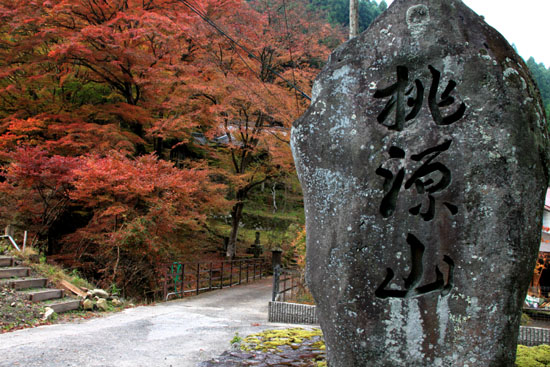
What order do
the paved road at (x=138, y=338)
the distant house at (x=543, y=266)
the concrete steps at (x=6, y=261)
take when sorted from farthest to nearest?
the distant house at (x=543, y=266)
the concrete steps at (x=6, y=261)
the paved road at (x=138, y=338)

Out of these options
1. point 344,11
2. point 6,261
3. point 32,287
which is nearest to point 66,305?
point 32,287

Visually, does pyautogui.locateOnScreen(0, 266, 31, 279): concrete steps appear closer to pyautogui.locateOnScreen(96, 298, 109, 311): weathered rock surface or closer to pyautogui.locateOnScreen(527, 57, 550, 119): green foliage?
pyautogui.locateOnScreen(96, 298, 109, 311): weathered rock surface

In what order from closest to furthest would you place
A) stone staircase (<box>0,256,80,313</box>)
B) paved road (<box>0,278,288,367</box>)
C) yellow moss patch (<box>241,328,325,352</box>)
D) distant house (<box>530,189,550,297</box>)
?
paved road (<box>0,278,288,367</box>)
yellow moss patch (<box>241,328,325,352</box>)
stone staircase (<box>0,256,80,313</box>)
distant house (<box>530,189,550,297</box>)

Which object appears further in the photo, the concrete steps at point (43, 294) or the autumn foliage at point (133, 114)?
the autumn foliage at point (133, 114)

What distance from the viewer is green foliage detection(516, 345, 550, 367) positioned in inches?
175

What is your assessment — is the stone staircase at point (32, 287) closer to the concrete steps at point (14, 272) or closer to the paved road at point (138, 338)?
the concrete steps at point (14, 272)

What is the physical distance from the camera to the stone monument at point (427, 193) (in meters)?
3.04

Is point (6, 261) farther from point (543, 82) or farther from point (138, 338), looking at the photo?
point (543, 82)

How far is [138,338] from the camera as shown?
21.8ft

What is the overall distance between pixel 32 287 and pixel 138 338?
3.51m

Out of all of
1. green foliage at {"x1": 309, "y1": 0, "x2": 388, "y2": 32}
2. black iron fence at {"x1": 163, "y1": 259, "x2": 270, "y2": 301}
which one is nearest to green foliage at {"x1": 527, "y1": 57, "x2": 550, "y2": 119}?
green foliage at {"x1": 309, "y1": 0, "x2": 388, "y2": 32}

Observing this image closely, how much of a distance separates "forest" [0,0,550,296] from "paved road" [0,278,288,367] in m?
2.52

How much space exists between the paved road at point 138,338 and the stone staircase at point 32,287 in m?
0.78

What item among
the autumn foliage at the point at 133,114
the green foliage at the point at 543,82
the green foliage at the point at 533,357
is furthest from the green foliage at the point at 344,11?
the green foliage at the point at 533,357
